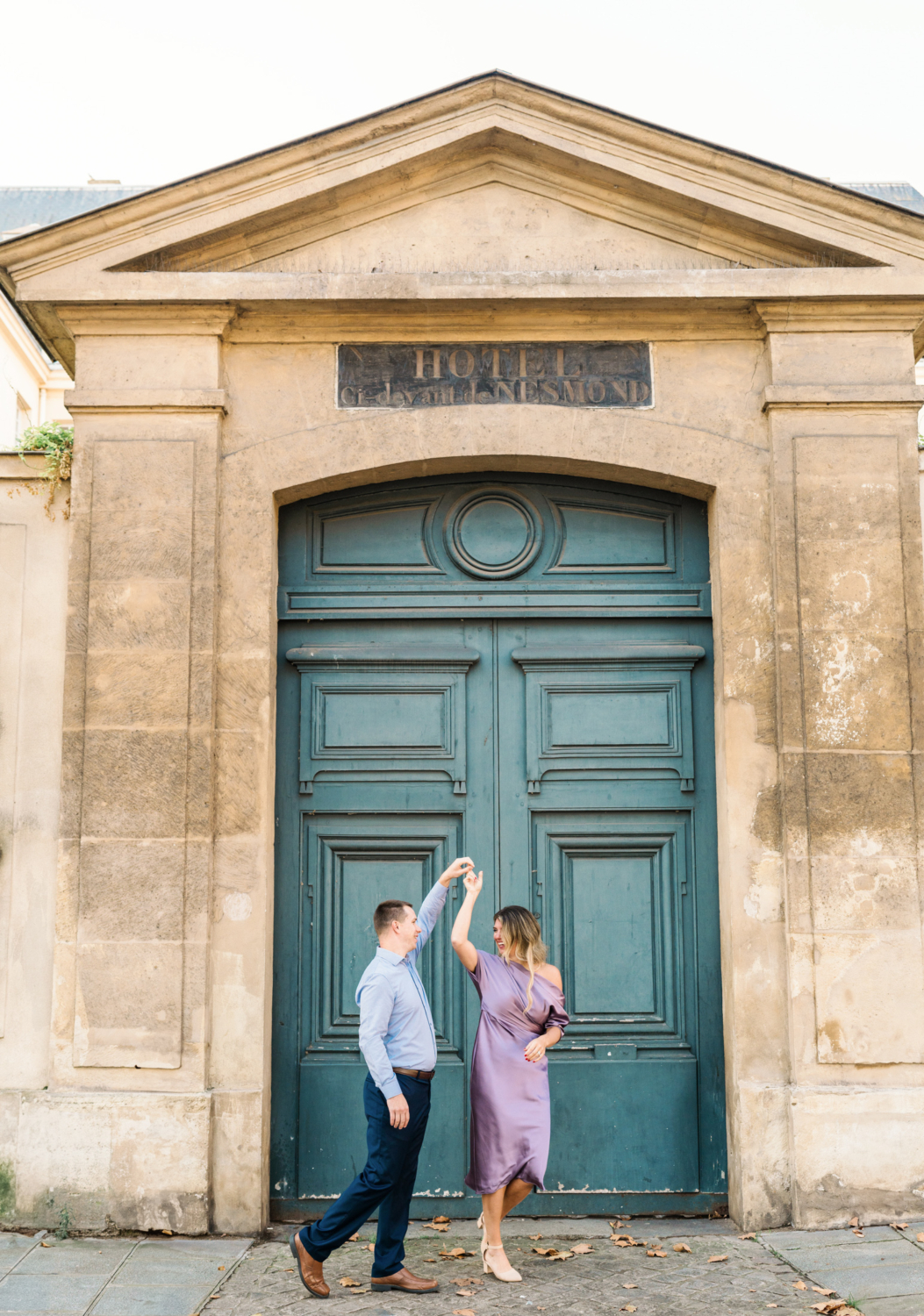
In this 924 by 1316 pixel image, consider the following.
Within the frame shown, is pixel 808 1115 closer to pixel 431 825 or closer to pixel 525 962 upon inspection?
pixel 525 962

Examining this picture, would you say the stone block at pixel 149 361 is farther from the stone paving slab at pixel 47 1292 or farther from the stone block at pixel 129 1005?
the stone paving slab at pixel 47 1292

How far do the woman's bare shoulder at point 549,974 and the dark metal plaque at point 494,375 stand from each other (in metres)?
2.86

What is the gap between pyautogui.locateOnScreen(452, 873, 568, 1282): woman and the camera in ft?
16.1

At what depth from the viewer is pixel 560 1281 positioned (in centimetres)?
488

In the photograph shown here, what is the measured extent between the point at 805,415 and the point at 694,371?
61cm

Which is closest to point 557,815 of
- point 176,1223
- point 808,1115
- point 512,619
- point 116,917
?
point 512,619

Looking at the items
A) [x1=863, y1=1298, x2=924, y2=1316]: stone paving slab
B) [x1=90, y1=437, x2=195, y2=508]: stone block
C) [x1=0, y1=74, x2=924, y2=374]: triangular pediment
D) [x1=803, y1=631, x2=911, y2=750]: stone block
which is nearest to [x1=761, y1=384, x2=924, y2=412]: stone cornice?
[x1=0, y1=74, x2=924, y2=374]: triangular pediment

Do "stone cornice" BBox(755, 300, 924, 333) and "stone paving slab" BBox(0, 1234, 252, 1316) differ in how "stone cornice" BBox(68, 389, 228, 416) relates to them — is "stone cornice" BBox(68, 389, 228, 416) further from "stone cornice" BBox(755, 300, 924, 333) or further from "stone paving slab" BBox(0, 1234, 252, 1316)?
"stone paving slab" BBox(0, 1234, 252, 1316)

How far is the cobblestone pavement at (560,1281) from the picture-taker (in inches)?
179

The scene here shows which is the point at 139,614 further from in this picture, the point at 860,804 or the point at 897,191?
the point at 897,191

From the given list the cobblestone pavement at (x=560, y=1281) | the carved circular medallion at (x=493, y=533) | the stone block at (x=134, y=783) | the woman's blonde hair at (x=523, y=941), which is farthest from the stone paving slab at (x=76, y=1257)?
the carved circular medallion at (x=493, y=533)

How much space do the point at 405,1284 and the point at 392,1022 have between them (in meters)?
1.05

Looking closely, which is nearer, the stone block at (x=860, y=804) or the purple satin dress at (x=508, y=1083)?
the purple satin dress at (x=508, y=1083)

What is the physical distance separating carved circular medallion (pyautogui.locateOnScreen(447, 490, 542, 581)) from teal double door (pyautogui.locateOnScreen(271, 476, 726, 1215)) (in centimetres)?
1
